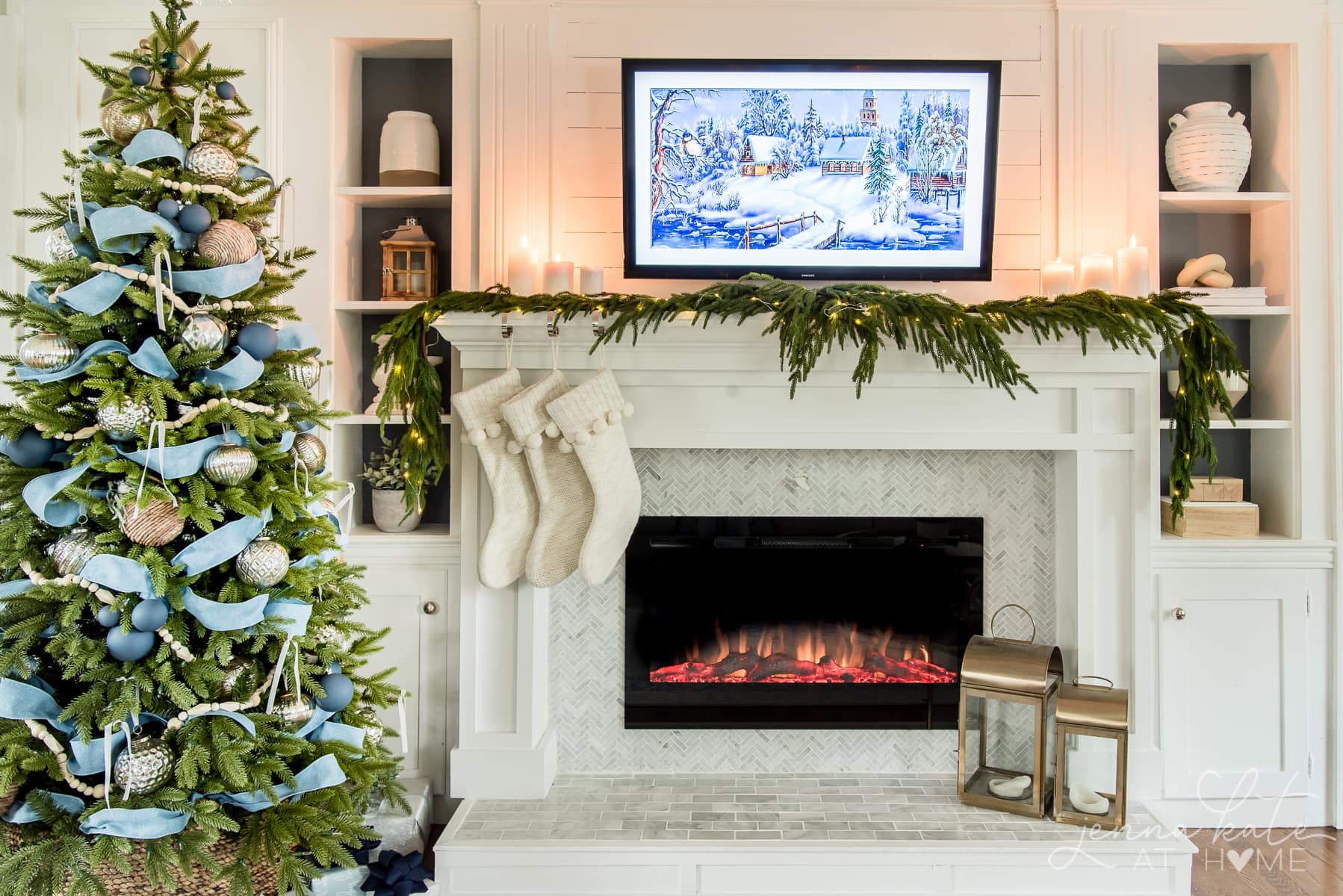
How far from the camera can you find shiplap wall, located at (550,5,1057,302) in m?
2.30

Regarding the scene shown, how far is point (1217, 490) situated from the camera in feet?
7.61

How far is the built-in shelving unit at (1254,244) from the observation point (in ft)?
7.57

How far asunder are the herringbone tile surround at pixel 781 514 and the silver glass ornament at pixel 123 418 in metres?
1.26

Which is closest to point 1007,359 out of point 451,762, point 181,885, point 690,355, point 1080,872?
point 690,355

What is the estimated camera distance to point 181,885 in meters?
1.35

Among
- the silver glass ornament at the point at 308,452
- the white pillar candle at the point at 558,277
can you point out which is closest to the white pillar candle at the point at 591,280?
the white pillar candle at the point at 558,277

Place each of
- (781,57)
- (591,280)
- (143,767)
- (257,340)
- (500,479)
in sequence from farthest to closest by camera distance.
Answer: (781,57) → (591,280) → (500,479) → (257,340) → (143,767)

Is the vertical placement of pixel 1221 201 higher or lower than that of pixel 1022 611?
higher

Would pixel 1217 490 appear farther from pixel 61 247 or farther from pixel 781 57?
pixel 61 247

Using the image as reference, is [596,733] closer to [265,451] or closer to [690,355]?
[690,355]

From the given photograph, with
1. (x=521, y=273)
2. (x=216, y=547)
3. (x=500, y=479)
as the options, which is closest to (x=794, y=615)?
(x=500, y=479)

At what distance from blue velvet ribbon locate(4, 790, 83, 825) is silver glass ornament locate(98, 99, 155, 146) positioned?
104 cm

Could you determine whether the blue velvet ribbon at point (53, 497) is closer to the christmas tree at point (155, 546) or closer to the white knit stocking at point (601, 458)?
the christmas tree at point (155, 546)

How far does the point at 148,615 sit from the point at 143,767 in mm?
228
